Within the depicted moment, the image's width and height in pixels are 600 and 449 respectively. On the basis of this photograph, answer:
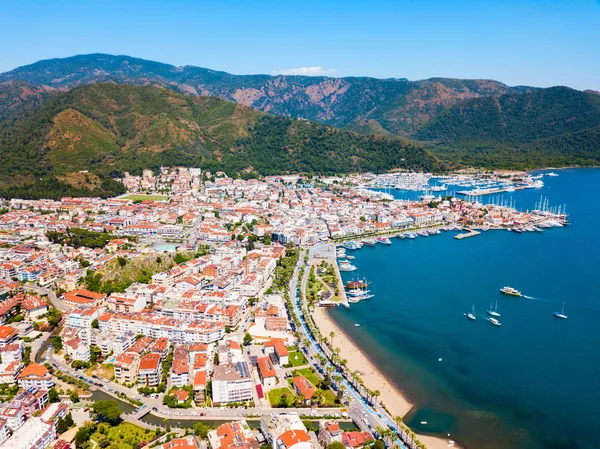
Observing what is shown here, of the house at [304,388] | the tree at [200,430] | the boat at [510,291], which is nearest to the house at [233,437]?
the tree at [200,430]

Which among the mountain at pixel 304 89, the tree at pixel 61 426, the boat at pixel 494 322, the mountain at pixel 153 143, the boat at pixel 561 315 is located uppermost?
the mountain at pixel 304 89

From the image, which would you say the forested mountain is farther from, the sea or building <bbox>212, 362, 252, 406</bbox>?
building <bbox>212, 362, 252, 406</bbox>

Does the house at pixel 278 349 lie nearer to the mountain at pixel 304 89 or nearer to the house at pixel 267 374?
the house at pixel 267 374

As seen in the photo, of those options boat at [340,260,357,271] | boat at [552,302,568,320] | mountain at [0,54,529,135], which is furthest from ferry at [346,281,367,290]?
mountain at [0,54,529,135]

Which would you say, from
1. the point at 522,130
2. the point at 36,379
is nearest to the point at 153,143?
the point at 36,379

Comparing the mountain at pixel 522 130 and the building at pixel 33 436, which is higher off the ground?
the mountain at pixel 522 130

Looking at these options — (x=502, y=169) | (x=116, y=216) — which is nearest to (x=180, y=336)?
(x=116, y=216)

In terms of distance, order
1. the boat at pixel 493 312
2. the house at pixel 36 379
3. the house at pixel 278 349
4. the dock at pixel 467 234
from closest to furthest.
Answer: the house at pixel 36 379, the house at pixel 278 349, the boat at pixel 493 312, the dock at pixel 467 234

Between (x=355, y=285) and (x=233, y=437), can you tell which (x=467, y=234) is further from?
(x=233, y=437)

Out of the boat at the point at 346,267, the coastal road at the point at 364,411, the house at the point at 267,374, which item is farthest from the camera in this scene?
the boat at the point at 346,267
